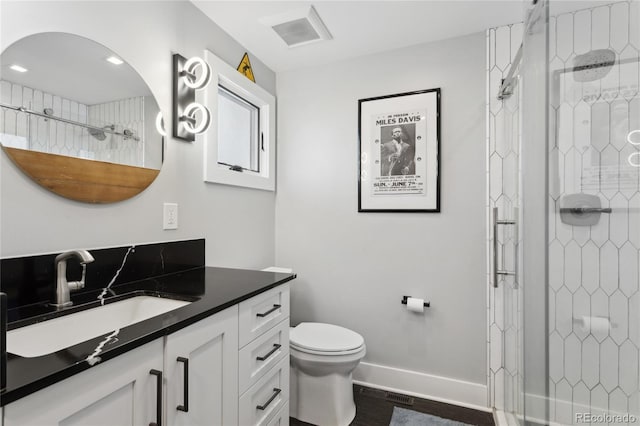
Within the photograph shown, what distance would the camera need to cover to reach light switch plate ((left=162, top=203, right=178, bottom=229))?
156 centimetres

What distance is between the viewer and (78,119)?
1201 millimetres

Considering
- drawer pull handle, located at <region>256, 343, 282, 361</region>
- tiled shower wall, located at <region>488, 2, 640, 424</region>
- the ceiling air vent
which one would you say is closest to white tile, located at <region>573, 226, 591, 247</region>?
tiled shower wall, located at <region>488, 2, 640, 424</region>

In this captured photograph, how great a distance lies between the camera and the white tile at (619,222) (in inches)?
42.8

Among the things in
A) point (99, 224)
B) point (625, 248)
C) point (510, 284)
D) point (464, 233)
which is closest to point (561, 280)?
point (625, 248)

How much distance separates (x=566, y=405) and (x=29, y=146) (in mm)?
2090

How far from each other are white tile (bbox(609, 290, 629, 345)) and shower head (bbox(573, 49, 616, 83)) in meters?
0.77

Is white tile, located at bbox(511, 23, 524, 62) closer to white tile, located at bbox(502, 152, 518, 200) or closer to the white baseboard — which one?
white tile, located at bbox(502, 152, 518, 200)

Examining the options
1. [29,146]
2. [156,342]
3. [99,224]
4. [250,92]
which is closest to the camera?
[156,342]

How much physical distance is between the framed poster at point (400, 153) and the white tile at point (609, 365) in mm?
1096

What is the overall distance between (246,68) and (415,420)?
2449 millimetres

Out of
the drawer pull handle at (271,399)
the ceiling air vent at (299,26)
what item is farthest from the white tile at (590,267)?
the ceiling air vent at (299,26)

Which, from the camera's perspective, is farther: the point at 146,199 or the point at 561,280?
the point at 146,199

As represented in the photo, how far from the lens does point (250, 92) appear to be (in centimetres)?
221

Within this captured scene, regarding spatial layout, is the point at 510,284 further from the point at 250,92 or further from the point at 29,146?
the point at 29,146
